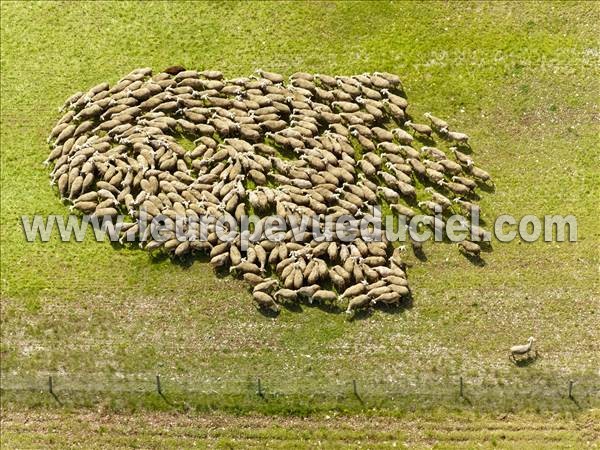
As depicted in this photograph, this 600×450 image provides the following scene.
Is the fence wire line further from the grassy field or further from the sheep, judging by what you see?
the sheep

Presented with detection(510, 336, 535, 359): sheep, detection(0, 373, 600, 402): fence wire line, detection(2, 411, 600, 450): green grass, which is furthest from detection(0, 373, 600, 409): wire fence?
detection(510, 336, 535, 359): sheep

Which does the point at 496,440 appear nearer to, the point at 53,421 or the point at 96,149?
the point at 53,421

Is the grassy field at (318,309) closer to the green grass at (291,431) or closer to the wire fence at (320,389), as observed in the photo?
the wire fence at (320,389)

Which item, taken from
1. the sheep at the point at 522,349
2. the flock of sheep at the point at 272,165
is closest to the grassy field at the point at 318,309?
the sheep at the point at 522,349

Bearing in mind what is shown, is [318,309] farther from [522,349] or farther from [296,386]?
[522,349]

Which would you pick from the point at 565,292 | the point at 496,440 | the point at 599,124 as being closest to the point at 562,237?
the point at 565,292

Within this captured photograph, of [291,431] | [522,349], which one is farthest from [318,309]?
[522,349]
